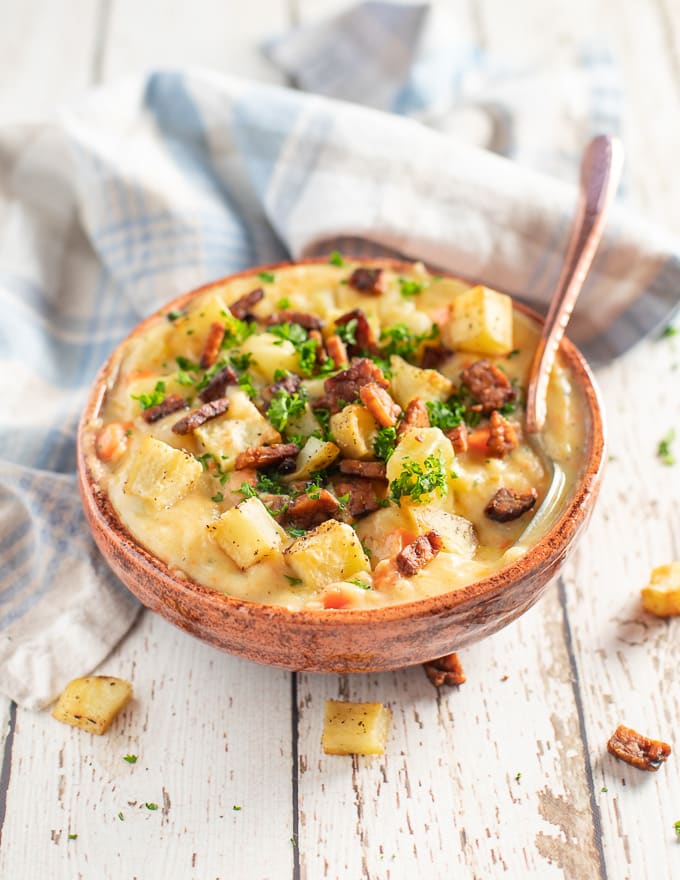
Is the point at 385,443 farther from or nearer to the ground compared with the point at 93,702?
farther from the ground

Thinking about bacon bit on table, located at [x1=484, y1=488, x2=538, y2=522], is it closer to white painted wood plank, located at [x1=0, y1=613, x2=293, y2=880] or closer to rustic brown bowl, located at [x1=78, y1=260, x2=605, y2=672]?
rustic brown bowl, located at [x1=78, y1=260, x2=605, y2=672]

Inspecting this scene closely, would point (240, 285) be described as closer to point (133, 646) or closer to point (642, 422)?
point (133, 646)

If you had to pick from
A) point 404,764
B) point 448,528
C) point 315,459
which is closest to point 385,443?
point 315,459

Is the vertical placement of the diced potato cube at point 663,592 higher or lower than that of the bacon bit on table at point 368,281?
lower

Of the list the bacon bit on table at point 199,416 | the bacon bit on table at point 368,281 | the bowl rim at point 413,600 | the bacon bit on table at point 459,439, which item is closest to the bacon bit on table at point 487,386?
the bacon bit on table at point 459,439

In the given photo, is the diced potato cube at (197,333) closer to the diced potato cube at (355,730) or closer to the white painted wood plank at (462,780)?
the white painted wood plank at (462,780)

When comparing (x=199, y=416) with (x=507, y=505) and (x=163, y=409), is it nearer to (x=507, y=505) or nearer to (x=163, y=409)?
(x=163, y=409)

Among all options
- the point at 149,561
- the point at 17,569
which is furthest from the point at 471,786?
the point at 17,569
